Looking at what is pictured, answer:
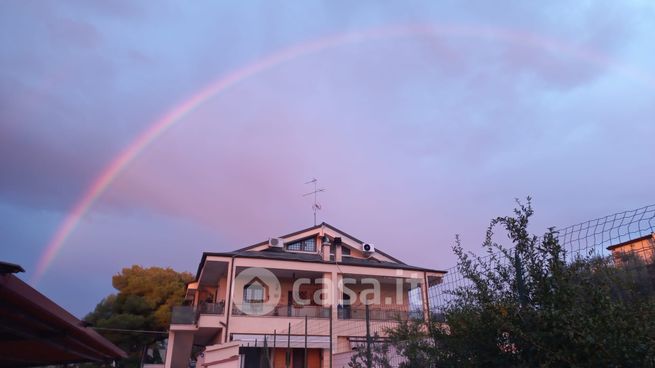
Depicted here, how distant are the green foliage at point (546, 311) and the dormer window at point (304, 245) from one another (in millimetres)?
21817

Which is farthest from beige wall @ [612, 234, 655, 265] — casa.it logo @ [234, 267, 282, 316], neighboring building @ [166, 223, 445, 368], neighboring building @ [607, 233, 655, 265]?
casa.it logo @ [234, 267, 282, 316]

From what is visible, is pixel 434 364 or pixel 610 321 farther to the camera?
pixel 434 364

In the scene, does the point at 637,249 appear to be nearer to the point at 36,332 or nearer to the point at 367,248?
the point at 36,332

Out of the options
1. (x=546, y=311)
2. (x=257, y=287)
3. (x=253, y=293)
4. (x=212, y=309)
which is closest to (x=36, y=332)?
(x=546, y=311)

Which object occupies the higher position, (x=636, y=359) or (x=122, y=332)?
(x=122, y=332)

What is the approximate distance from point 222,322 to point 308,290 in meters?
5.47

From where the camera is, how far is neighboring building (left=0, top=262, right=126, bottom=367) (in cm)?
256

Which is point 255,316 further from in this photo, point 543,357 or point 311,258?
point 543,357

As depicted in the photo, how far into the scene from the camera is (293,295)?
2458cm

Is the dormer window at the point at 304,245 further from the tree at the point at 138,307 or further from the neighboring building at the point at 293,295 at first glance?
the tree at the point at 138,307

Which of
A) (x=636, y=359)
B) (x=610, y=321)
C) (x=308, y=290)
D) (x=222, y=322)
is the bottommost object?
(x=636, y=359)

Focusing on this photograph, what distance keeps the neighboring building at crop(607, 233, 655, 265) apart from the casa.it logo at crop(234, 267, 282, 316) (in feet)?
66.0

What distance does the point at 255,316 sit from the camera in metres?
21.3

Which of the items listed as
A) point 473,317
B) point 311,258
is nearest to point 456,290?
point 473,317
